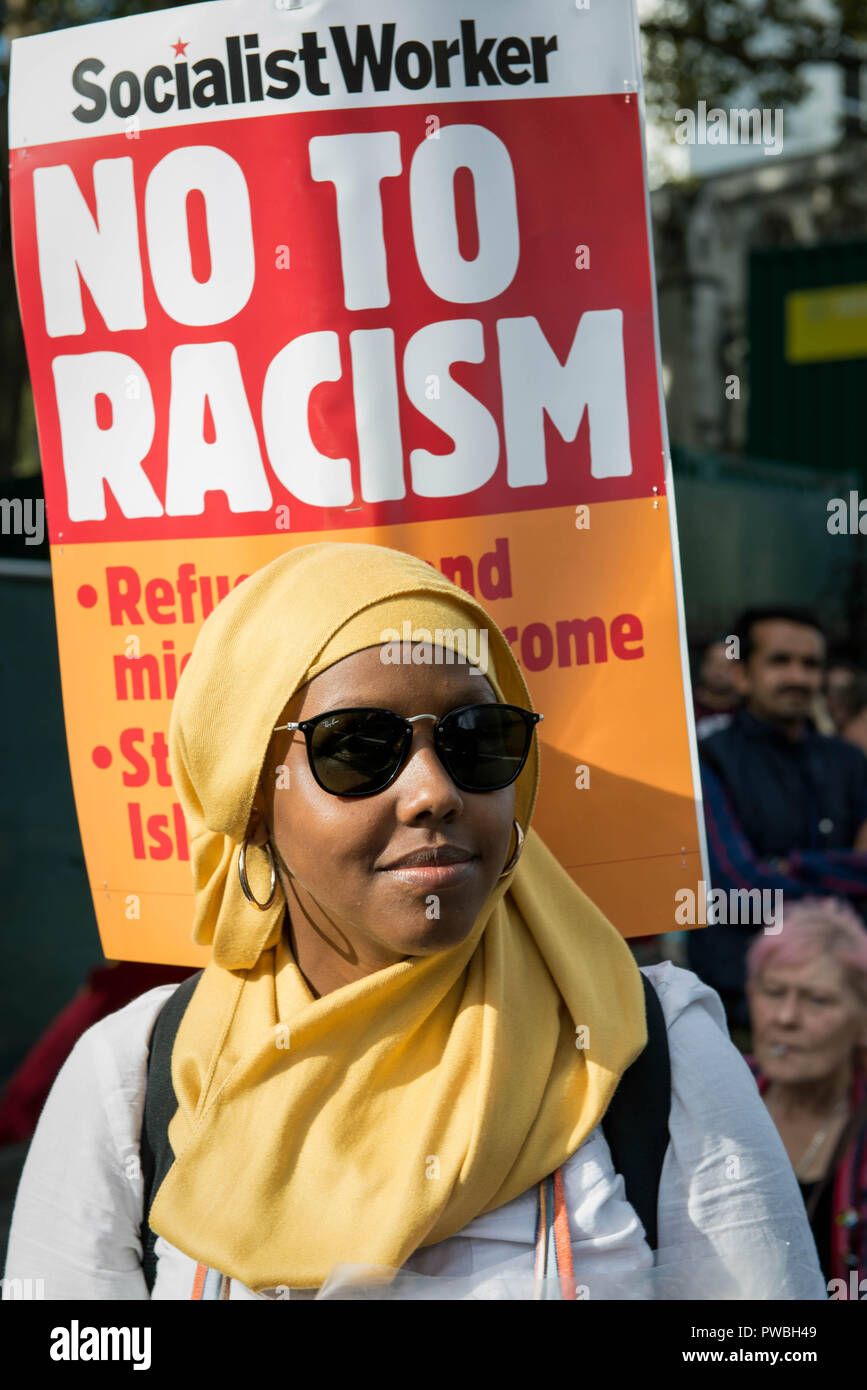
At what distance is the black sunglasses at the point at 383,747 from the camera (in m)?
1.49

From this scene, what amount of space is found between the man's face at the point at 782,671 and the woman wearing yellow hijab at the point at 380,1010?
10.4ft

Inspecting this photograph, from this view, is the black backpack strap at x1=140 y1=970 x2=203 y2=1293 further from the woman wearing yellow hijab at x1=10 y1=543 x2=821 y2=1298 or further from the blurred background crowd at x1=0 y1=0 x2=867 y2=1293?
the blurred background crowd at x1=0 y1=0 x2=867 y2=1293

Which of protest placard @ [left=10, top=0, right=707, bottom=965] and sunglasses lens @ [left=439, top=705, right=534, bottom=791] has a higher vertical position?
protest placard @ [left=10, top=0, right=707, bottom=965]

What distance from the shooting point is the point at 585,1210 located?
5.00ft

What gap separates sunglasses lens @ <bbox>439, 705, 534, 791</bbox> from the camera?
1.51 m

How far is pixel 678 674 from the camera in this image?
1.99 metres

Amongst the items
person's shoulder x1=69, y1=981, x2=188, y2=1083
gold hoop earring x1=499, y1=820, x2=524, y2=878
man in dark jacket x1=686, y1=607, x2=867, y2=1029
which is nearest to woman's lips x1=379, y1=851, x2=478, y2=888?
gold hoop earring x1=499, y1=820, x2=524, y2=878

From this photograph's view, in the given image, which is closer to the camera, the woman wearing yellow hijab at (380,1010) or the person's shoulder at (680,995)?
the woman wearing yellow hijab at (380,1010)

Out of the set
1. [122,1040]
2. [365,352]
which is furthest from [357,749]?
[365,352]

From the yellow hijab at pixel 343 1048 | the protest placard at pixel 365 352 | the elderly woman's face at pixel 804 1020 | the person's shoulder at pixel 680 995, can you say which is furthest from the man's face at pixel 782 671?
the yellow hijab at pixel 343 1048

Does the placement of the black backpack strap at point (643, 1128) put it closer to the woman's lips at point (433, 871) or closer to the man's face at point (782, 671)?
the woman's lips at point (433, 871)

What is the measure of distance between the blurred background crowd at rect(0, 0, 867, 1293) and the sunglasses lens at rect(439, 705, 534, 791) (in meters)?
0.61

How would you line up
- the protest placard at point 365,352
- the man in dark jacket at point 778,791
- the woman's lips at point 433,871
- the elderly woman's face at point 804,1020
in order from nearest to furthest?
the woman's lips at point 433,871 → the protest placard at point 365,352 → the elderly woman's face at point 804,1020 → the man in dark jacket at point 778,791

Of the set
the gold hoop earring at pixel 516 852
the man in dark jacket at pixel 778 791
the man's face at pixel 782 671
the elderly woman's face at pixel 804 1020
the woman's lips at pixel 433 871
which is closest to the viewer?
the woman's lips at pixel 433 871
